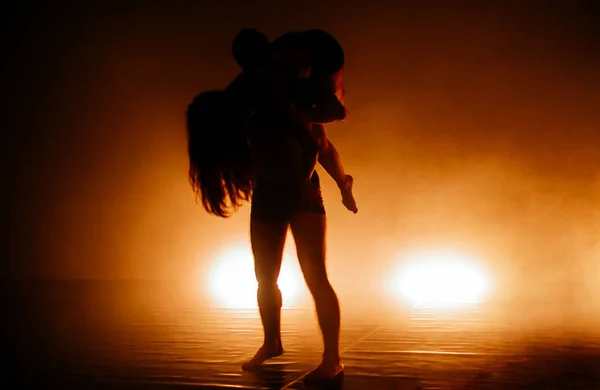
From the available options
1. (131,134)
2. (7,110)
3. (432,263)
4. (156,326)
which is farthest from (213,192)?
(7,110)

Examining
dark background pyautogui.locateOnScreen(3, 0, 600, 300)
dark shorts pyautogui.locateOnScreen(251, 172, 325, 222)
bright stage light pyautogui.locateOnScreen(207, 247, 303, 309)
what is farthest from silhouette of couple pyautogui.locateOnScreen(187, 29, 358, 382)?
dark background pyautogui.locateOnScreen(3, 0, 600, 300)

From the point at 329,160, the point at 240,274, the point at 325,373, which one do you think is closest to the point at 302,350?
the point at 325,373

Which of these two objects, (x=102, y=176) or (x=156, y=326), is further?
(x=102, y=176)

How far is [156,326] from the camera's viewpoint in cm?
295

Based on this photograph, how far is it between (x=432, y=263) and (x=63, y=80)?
3058 mm

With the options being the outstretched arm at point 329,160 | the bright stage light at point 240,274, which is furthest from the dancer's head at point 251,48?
the bright stage light at point 240,274

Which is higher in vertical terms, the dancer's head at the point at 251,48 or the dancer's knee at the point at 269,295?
the dancer's head at the point at 251,48

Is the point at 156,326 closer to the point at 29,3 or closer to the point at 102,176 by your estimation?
the point at 102,176

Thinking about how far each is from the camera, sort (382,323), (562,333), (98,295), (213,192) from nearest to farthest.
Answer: (213,192) → (562,333) → (382,323) → (98,295)

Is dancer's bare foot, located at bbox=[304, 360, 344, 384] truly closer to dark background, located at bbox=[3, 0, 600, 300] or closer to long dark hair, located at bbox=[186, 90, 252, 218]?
long dark hair, located at bbox=[186, 90, 252, 218]

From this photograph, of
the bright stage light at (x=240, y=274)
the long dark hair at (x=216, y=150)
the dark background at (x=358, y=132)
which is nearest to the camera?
the long dark hair at (x=216, y=150)

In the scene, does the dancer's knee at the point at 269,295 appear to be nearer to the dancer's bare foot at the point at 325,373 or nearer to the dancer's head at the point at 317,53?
the dancer's bare foot at the point at 325,373

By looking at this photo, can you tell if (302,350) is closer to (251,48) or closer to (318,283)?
(318,283)

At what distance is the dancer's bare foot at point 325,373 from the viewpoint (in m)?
1.61
